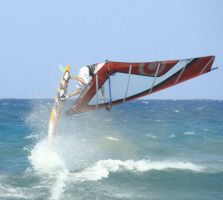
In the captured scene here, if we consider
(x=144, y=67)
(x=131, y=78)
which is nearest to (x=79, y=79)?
(x=131, y=78)

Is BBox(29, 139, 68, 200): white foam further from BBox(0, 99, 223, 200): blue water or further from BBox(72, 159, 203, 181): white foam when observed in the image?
BBox(72, 159, 203, 181): white foam

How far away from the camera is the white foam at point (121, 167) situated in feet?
86.2

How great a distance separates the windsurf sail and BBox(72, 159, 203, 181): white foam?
23.4 feet

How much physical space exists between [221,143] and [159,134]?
926 centimetres

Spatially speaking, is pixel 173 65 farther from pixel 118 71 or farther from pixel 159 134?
pixel 159 134

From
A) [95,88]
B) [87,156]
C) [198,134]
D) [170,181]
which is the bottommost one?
[198,134]

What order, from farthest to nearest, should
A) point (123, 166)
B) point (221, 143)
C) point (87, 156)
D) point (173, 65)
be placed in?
point (221, 143) < point (87, 156) < point (123, 166) < point (173, 65)

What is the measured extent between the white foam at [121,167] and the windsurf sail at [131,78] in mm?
7136

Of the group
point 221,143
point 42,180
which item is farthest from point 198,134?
point 42,180

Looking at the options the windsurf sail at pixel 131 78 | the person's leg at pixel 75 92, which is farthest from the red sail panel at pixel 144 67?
the person's leg at pixel 75 92

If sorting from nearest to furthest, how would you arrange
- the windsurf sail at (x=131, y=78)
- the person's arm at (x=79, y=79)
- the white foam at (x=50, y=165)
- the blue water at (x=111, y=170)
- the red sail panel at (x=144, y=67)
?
the red sail panel at (x=144, y=67), the windsurf sail at (x=131, y=78), the person's arm at (x=79, y=79), the blue water at (x=111, y=170), the white foam at (x=50, y=165)

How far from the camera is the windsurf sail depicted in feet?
58.7

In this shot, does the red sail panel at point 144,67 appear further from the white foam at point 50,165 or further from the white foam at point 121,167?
the white foam at point 121,167

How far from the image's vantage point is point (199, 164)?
105 ft
